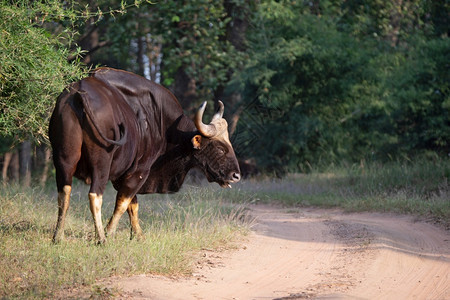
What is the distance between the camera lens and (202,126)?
8.02 meters

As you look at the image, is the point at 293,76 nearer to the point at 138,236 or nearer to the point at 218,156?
the point at 218,156


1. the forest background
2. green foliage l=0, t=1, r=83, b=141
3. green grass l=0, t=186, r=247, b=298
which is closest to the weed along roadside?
green grass l=0, t=186, r=247, b=298

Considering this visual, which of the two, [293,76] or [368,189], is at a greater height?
[293,76]

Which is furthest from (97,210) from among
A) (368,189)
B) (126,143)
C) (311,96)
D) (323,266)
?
(311,96)

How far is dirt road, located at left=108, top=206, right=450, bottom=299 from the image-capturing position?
19.0ft

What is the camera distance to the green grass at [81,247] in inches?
221

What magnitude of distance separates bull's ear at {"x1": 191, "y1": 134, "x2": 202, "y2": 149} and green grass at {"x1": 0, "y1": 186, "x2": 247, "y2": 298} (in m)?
1.00

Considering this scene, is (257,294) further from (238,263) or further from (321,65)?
(321,65)

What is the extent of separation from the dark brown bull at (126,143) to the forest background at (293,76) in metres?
7.34

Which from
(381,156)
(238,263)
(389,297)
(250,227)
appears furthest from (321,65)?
(389,297)

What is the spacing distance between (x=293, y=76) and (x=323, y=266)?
11794 mm

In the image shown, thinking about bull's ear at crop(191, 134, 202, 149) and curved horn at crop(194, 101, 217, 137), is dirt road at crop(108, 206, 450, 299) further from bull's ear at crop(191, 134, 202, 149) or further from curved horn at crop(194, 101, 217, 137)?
curved horn at crop(194, 101, 217, 137)

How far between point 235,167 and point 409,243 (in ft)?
7.99

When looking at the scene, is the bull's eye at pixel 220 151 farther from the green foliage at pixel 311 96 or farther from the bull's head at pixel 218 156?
the green foliage at pixel 311 96
